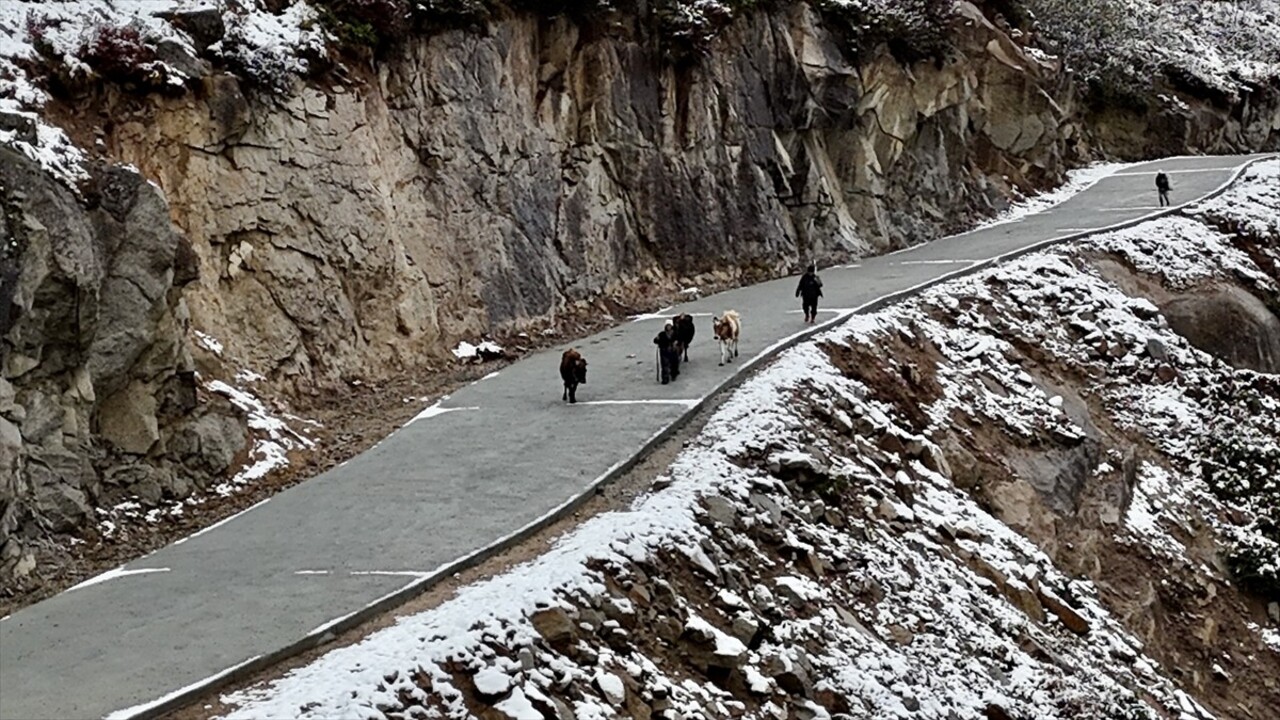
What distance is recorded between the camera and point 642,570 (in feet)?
38.4

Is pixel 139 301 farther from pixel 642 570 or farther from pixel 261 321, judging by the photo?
pixel 642 570

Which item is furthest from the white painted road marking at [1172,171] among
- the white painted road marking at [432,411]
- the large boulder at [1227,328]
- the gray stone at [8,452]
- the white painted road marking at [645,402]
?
the gray stone at [8,452]

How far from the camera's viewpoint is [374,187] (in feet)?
62.1

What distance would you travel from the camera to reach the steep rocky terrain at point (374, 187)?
43.0 feet

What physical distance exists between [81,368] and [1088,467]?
14474mm

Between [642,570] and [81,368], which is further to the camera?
[81,368]

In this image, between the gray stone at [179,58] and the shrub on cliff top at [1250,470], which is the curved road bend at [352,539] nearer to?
the gray stone at [179,58]

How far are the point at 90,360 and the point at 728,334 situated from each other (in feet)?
29.5

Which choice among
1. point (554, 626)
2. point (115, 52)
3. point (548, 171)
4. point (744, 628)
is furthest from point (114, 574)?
point (548, 171)

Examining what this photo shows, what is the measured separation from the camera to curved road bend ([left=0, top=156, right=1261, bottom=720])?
9547 millimetres

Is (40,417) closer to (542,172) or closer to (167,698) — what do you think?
(167,698)

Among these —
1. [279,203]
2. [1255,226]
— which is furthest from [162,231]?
[1255,226]

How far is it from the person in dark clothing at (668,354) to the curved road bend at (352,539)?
0.21 m

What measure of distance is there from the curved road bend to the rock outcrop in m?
1.06
